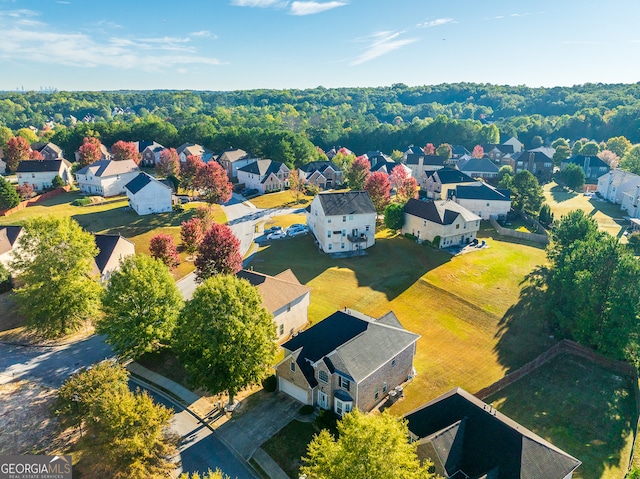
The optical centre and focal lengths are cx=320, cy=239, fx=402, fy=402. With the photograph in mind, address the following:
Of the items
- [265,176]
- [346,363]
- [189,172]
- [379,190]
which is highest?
[189,172]

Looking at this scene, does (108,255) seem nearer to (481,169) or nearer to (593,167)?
(481,169)

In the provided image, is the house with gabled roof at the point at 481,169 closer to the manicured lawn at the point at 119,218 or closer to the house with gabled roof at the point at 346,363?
the manicured lawn at the point at 119,218

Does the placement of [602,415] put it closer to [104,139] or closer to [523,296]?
[523,296]

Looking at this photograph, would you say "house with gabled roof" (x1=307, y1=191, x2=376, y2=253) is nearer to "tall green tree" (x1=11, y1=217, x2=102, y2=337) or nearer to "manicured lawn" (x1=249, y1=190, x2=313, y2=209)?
"manicured lawn" (x1=249, y1=190, x2=313, y2=209)

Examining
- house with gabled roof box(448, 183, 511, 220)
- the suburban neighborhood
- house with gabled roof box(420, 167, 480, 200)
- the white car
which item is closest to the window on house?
the suburban neighborhood


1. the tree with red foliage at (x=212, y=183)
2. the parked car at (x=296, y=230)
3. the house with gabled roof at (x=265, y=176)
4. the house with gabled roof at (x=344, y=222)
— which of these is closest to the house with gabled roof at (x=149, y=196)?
the tree with red foliage at (x=212, y=183)

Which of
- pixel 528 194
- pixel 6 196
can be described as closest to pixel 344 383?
pixel 528 194

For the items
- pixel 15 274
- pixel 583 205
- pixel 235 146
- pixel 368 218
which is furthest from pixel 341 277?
pixel 235 146
